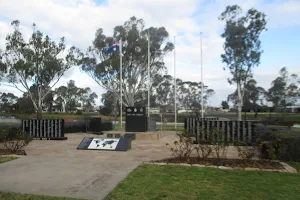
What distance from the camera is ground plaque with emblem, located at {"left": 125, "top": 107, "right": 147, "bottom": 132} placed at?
1388cm

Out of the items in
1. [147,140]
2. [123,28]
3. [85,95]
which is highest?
[123,28]

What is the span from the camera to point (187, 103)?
182ft

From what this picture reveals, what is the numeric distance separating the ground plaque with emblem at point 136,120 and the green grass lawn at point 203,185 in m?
8.16

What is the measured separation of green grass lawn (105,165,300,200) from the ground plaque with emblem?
8159 mm

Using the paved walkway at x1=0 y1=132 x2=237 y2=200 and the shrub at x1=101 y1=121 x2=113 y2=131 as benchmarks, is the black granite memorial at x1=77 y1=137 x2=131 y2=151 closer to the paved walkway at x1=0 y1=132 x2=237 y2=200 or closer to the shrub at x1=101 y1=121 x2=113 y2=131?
the paved walkway at x1=0 y1=132 x2=237 y2=200

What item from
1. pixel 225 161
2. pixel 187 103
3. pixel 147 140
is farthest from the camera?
pixel 187 103

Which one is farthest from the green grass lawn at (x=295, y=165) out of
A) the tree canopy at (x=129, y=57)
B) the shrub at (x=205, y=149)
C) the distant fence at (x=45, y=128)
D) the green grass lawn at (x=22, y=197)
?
the tree canopy at (x=129, y=57)

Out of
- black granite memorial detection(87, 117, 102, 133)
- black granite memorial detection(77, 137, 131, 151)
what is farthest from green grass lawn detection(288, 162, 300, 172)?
black granite memorial detection(87, 117, 102, 133)

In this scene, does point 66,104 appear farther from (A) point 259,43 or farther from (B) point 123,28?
(A) point 259,43

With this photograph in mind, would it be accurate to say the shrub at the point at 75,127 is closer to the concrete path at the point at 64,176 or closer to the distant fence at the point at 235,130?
the distant fence at the point at 235,130

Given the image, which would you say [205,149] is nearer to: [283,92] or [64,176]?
[64,176]

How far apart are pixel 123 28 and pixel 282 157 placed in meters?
28.0

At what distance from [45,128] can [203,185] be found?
9.90 metres

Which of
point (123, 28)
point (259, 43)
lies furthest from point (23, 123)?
point (259, 43)
